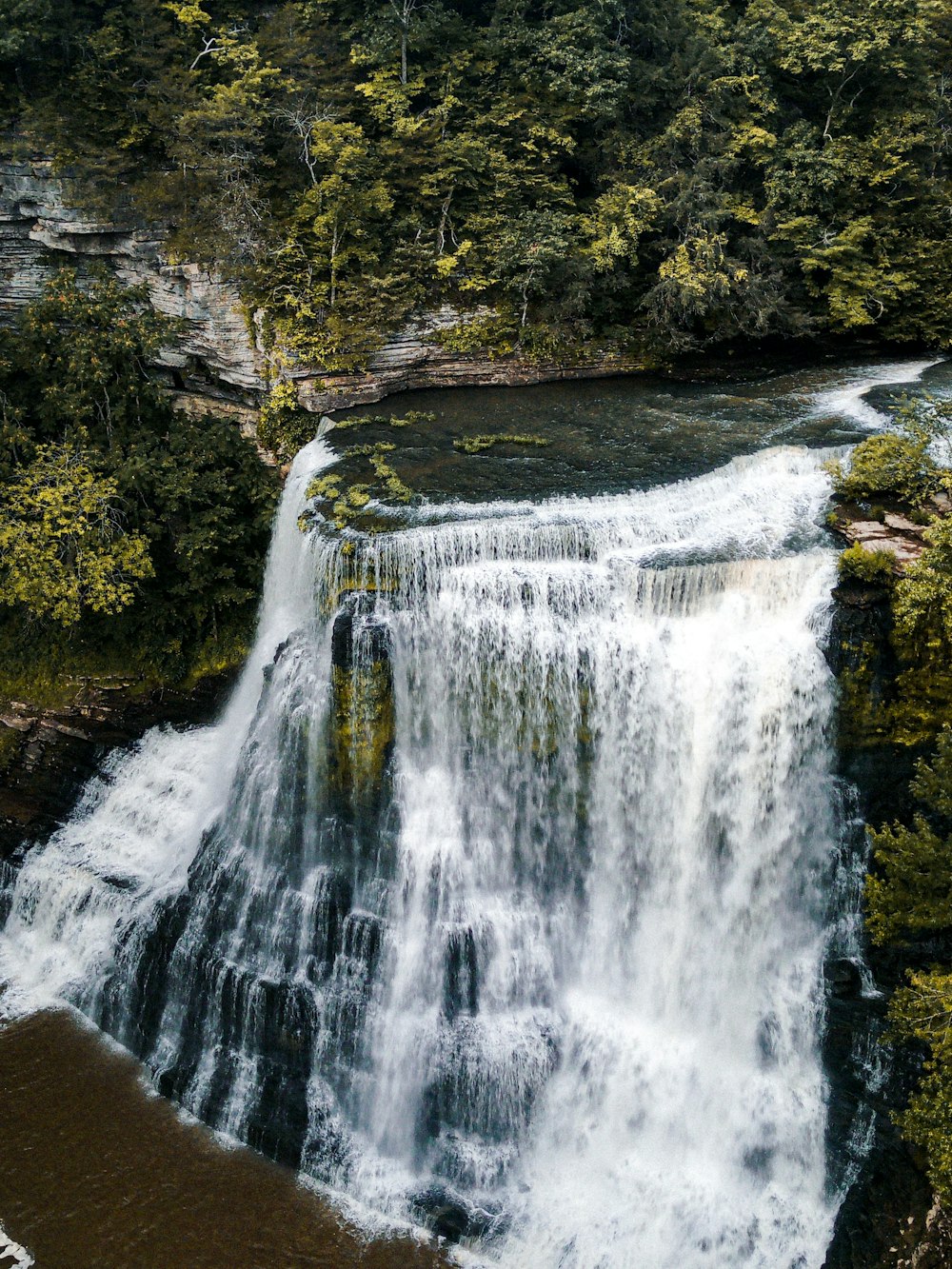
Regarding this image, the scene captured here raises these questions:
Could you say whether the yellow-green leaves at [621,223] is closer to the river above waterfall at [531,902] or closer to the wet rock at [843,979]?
the river above waterfall at [531,902]

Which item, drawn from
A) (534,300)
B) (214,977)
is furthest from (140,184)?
(214,977)

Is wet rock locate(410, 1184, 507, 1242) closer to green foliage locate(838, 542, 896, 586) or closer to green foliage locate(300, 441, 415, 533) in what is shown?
green foliage locate(300, 441, 415, 533)

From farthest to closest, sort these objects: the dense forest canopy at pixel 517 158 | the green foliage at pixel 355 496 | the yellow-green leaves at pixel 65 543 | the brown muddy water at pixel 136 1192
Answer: the dense forest canopy at pixel 517 158 → the yellow-green leaves at pixel 65 543 → the green foliage at pixel 355 496 → the brown muddy water at pixel 136 1192

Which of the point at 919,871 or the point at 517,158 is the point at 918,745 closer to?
the point at 919,871

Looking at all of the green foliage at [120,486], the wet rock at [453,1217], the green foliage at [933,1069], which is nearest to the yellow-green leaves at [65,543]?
the green foliage at [120,486]

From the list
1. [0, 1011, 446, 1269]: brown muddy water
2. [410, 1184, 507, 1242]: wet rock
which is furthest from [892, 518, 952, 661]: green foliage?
[0, 1011, 446, 1269]: brown muddy water

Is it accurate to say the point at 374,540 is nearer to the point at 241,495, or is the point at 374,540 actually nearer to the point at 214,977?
the point at 241,495
